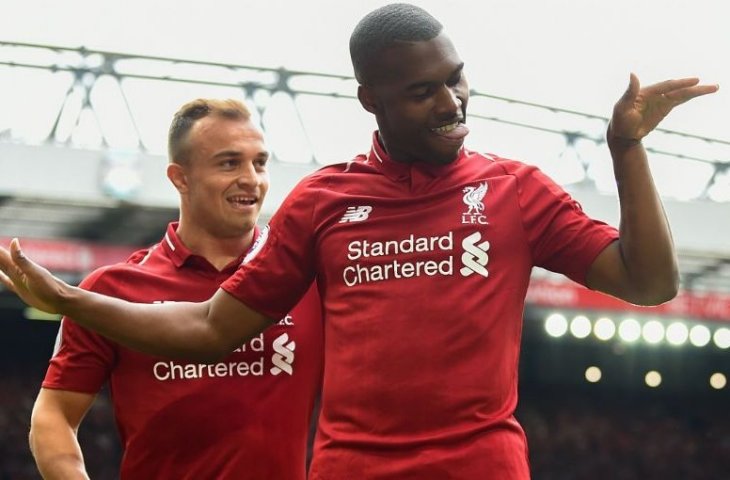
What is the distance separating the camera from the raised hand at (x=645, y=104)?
2373 millimetres

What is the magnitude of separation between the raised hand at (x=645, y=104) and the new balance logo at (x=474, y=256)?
343 mm

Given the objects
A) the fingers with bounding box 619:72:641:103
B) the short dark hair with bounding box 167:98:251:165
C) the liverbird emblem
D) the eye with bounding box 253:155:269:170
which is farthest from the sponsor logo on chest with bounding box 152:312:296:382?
the fingers with bounding box 619:72:641:103

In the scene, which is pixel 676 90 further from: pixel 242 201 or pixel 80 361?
pixel 80 361

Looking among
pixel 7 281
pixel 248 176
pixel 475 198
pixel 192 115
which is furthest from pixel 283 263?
pixel 192 115

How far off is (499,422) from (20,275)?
1.19 m

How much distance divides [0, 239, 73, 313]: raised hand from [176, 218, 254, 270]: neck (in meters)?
1.04

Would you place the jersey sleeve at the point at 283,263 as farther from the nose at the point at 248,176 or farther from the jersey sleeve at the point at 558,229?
the nose at the point at 248,176

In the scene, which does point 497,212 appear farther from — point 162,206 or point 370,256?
point 162,206

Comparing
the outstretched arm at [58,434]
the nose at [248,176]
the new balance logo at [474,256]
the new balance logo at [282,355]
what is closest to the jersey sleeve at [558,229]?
the new balance logo at [474,256]

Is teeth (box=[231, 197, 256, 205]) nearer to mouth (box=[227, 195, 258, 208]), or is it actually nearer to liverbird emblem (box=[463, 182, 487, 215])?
mouth (box=[227, 195, 258, 208])

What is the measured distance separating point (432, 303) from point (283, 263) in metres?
0.40

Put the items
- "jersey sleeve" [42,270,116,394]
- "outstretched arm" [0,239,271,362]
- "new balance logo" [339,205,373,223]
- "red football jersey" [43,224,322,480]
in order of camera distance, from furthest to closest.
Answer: "jersey sleeve" [42,270,116,394], "red football jersey" [43,224,322,480], "outstretched arm" [0,239,271,362], "new balance logo" [339,205,373,223]

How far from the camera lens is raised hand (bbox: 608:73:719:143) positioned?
7.79 feet

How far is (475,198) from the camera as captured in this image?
255cm
